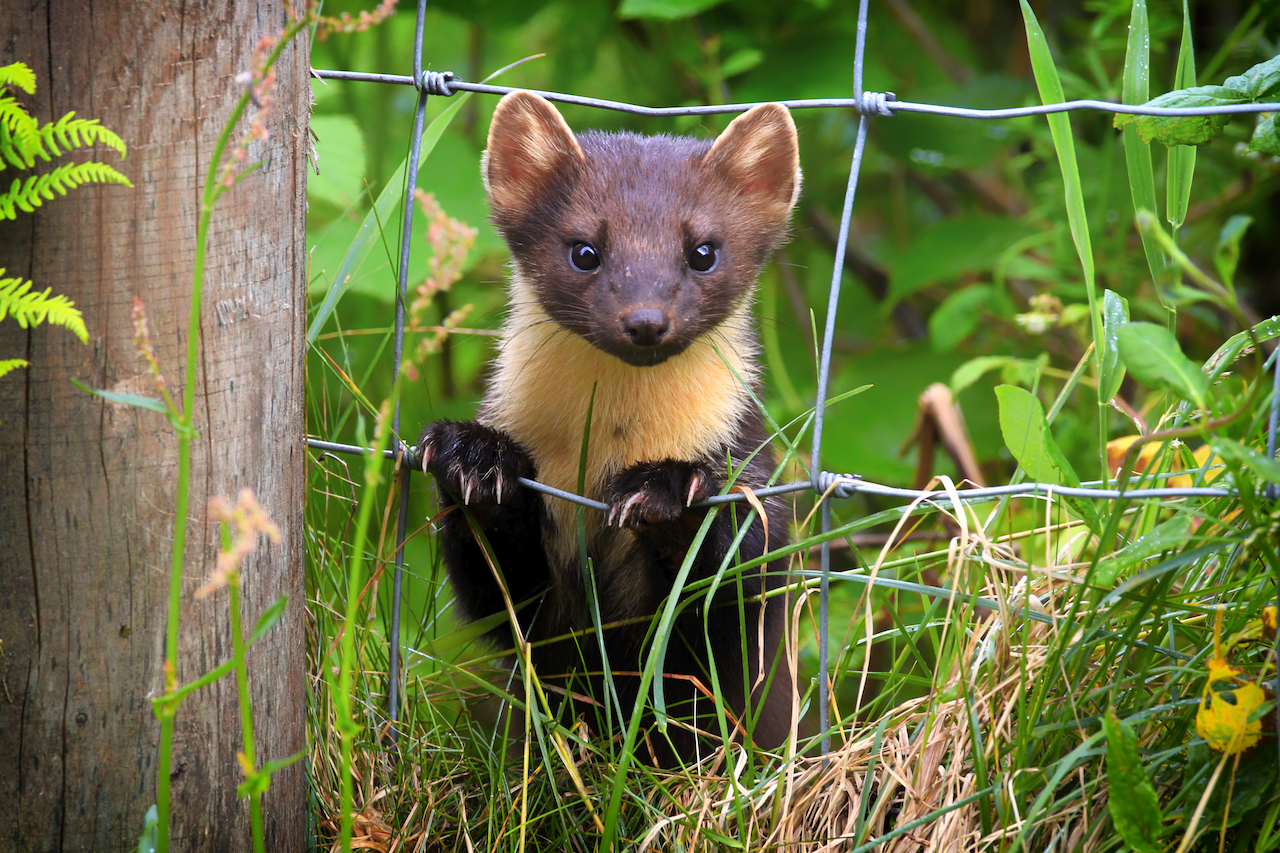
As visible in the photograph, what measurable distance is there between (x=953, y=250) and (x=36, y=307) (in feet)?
13.3

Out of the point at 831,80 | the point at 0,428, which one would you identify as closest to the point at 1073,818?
the point at 0,428

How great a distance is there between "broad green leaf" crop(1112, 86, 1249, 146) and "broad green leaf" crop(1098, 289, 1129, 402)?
0.31 meters

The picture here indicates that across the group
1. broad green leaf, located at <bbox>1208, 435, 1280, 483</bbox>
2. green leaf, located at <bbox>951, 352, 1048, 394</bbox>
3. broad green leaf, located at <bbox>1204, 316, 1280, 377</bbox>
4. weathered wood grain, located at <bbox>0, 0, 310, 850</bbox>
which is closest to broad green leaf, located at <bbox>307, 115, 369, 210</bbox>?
weathered wood grain, located at <bbox>0, 0, 310, 850</bbox>

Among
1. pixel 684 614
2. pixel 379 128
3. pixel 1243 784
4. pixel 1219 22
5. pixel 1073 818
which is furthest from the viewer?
pixel 1219 22

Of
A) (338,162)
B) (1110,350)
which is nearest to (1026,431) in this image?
(1110,350)

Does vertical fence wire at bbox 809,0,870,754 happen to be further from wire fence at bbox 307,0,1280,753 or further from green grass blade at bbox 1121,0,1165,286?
green grass blade at bbox 1121,0,1165,286

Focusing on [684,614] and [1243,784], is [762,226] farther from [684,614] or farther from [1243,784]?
[1243,784]

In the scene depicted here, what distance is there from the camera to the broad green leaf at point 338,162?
3865 mm

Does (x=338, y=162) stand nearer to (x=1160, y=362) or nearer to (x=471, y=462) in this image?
(x=471, y=462)

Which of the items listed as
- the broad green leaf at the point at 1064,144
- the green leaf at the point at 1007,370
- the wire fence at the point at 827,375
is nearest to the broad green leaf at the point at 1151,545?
the wire fence at the point at 827,375

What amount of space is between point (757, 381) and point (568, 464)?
1.94ft

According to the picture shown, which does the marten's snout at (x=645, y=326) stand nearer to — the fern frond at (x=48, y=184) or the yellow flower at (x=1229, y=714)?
the fern frond at (x=48, y=184)

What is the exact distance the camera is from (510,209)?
120 inches

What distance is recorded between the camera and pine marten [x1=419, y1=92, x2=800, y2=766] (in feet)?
8.93
